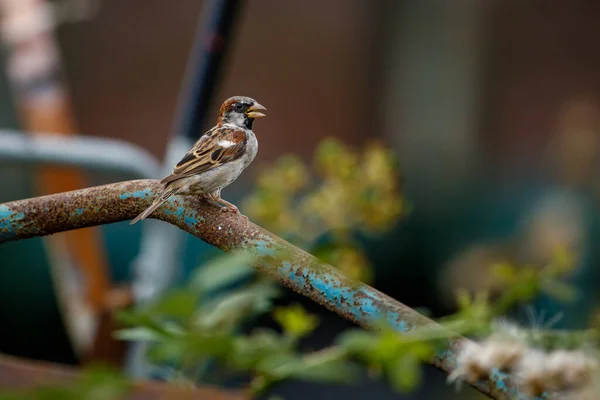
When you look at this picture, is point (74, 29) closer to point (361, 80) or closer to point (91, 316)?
point (361, 80)

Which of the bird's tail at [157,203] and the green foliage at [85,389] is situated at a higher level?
the bird's tail at [157,203]

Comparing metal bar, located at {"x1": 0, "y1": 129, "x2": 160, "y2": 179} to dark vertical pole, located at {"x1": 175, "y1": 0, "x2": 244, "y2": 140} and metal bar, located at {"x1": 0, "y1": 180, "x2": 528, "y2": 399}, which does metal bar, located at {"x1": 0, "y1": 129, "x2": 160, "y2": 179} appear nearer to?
dark vertical pole, located at {"x1": 175, "y1": 0, "x2": 244, "y2": 140}

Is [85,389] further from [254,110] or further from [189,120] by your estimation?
[189,120]

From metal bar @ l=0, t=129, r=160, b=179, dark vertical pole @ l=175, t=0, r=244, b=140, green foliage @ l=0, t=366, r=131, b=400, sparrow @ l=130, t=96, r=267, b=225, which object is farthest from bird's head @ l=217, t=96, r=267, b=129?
metal bar @ l=0, t=129, r=160, b=179

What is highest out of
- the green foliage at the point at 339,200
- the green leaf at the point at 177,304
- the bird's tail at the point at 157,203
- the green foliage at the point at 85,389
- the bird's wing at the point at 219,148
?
the green foliage at the point at 339,200

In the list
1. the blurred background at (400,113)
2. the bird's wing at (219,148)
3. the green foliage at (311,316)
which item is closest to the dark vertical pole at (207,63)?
the green foliage at (311,316)

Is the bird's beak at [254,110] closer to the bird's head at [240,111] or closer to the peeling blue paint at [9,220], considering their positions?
the bird's head at [240,111]
